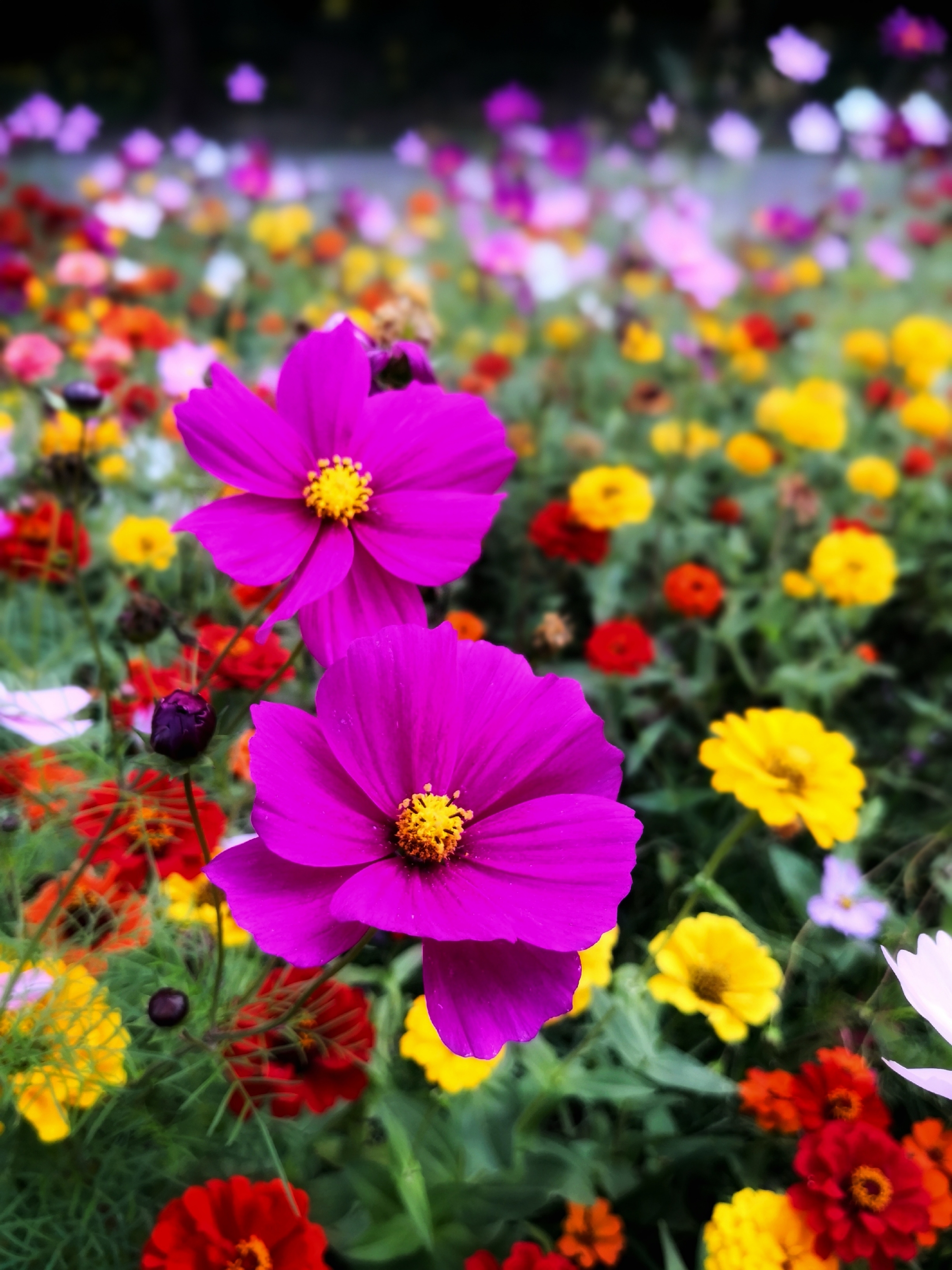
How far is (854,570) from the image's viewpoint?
1.01 meters

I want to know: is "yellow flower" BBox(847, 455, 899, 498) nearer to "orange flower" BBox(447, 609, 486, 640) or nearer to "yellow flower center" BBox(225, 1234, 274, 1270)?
"orange flower" BBox(447, 609, 486, 640)

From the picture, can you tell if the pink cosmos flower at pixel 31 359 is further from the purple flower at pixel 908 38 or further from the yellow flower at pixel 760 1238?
the purple flower at pixel 908 38

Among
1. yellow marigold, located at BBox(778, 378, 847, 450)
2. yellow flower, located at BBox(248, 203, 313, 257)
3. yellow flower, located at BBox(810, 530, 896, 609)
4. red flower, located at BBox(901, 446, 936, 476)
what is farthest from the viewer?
yellow flower, located at BBox(248, 203, 313, 257)

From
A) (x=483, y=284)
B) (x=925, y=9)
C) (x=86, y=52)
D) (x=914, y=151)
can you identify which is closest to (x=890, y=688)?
(x=483, y=284)

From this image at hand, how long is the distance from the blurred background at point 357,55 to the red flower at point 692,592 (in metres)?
4.10

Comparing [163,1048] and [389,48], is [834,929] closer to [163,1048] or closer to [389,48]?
[163,1048]

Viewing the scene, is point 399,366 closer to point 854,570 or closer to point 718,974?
point 718,974

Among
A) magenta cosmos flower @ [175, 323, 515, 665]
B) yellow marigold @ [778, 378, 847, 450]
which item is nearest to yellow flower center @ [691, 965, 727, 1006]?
magenta cosmos flower @ [175, 323, 515, 665]

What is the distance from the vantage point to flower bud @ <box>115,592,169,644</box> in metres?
0.66

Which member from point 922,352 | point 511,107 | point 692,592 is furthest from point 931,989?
point 511,107

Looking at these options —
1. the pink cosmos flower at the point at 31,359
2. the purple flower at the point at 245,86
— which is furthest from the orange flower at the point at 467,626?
the purple flower at the point at 245,86

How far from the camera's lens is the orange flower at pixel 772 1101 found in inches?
24.8

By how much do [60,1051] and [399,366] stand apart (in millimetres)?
463

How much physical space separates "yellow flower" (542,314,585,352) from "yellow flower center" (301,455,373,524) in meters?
1.43
